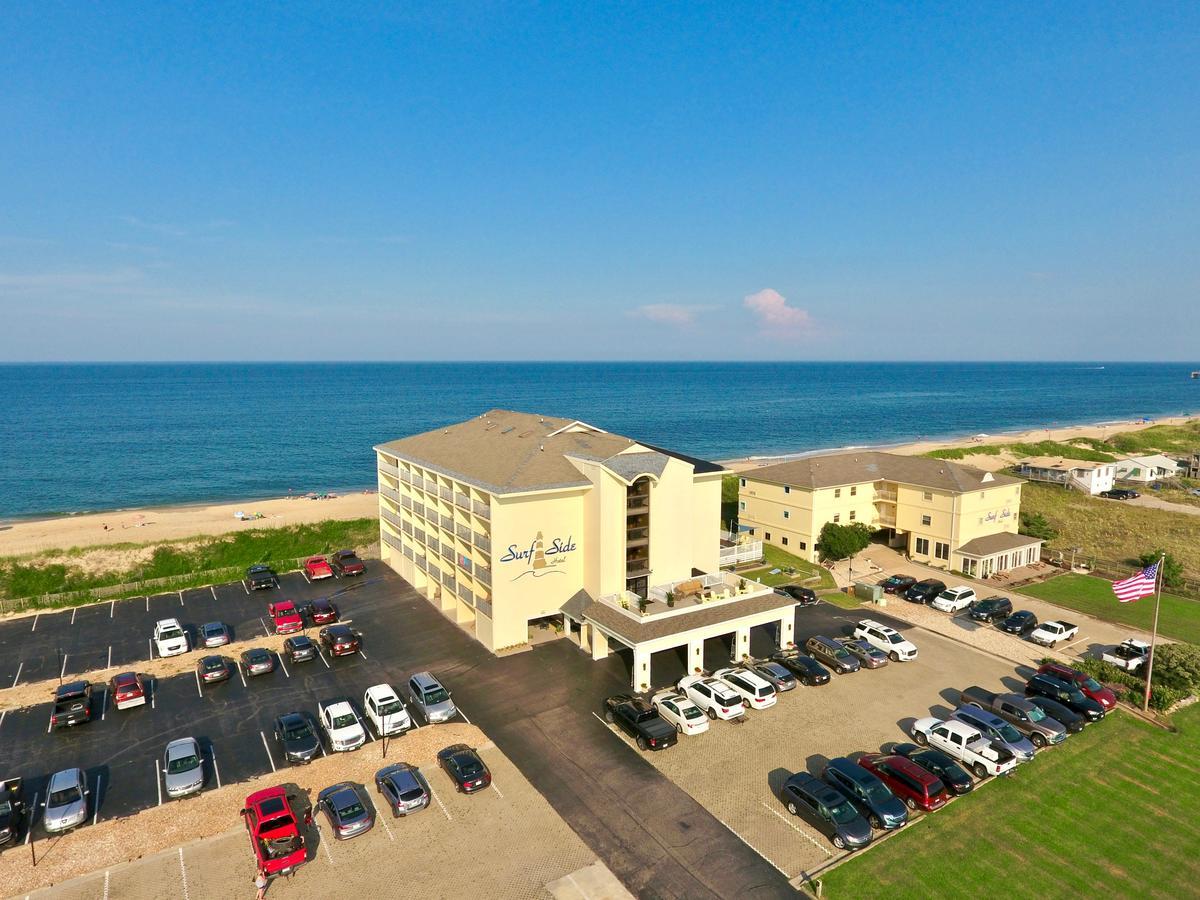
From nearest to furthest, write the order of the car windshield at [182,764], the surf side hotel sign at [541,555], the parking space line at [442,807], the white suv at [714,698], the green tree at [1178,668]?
the parking space line at [442,807] < the car windshield at [182,764] < the white suv at [714,698] < the green tree at [1178,668] < the surf side hotel sign at [541,555]

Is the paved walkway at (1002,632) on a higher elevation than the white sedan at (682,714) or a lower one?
lower

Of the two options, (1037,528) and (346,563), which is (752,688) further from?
(1037,528)

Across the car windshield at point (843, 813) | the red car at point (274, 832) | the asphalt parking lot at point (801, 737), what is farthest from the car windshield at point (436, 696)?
the car windshield at point (843, 813)

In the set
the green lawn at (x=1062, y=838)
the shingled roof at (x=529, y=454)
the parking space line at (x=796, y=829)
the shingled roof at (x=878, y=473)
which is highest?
the shingled roof at (x=529, y=454)

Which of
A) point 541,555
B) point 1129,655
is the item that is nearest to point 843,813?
point 541,555

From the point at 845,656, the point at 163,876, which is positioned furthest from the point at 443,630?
the point at 845,656

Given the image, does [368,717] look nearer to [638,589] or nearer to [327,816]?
[327,816]

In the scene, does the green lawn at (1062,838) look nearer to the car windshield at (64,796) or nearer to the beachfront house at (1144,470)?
the car windshield at (64,796)

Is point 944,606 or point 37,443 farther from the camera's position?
point 37,443
